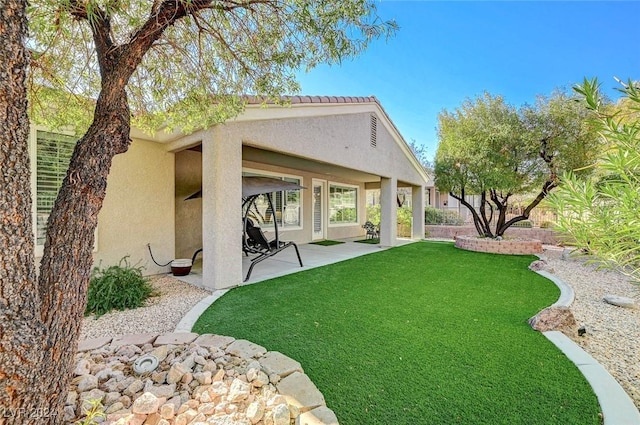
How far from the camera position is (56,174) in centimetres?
611

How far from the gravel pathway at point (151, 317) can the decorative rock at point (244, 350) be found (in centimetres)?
160

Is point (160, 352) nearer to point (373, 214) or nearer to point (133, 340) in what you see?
point (133, 340)

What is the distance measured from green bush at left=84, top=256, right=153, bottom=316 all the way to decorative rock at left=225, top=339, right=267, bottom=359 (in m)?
3.09

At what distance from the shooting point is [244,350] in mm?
3240

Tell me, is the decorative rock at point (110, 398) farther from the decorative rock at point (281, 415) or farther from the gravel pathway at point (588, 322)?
the gravel pathway at point (588, 322)

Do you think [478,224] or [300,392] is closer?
[300,392]

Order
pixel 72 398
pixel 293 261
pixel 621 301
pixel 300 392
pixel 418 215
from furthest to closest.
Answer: pixel 418 215, pixel 293 261, pixel 621 301, pixel 300 392, pixel 72 398

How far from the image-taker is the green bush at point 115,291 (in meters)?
5.09

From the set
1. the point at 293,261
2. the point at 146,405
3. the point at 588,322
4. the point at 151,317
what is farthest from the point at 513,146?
the point at 146,405

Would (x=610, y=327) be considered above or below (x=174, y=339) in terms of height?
below

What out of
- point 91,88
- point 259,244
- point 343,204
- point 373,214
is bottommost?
point 259,244

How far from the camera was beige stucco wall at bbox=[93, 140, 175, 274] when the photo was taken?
6801 millimetres

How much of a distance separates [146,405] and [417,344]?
308 cm

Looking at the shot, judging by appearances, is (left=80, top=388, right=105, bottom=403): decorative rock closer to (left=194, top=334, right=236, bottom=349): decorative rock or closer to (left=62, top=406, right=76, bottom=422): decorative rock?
(left=62, top=406, right=76, bottom=422): decorative rock
